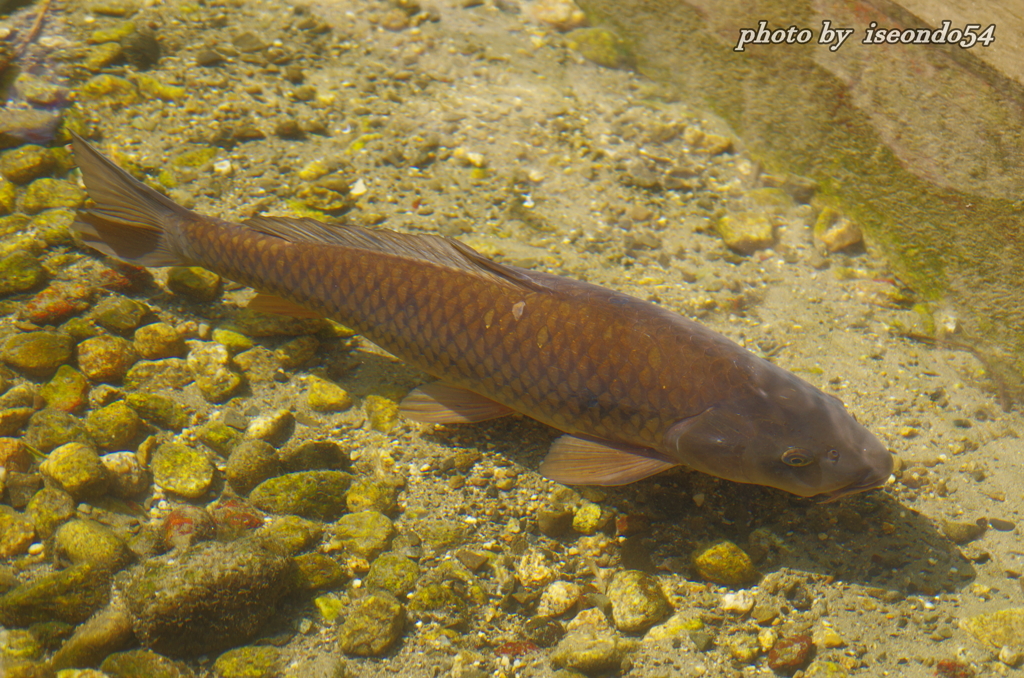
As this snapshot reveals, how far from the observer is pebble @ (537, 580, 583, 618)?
10.4 feet

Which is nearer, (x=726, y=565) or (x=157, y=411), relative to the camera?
(x=726, y=565)

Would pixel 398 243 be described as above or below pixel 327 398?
above

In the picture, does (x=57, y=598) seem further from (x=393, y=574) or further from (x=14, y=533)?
(x=393, y=574)

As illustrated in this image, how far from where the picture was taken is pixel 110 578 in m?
3.00

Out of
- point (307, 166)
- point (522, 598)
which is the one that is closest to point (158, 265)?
point (307, 166)

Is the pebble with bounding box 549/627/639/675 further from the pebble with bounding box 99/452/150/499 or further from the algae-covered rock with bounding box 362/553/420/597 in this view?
the pebble with bounding box 99/452/150/499

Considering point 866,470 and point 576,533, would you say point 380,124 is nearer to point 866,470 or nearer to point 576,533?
point 576,533

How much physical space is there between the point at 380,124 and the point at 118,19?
289 cm

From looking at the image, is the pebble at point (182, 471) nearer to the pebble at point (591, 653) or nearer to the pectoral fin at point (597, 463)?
the pectoral fin at point (597, 463)

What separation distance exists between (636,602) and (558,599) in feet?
1.15

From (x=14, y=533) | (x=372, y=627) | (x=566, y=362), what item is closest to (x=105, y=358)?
(x=14, y=533)

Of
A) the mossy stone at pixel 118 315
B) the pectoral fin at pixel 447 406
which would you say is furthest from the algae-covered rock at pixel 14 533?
the pectoral fin at pixel 447 406

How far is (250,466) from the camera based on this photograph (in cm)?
350

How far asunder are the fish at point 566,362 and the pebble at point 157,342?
54 cm
